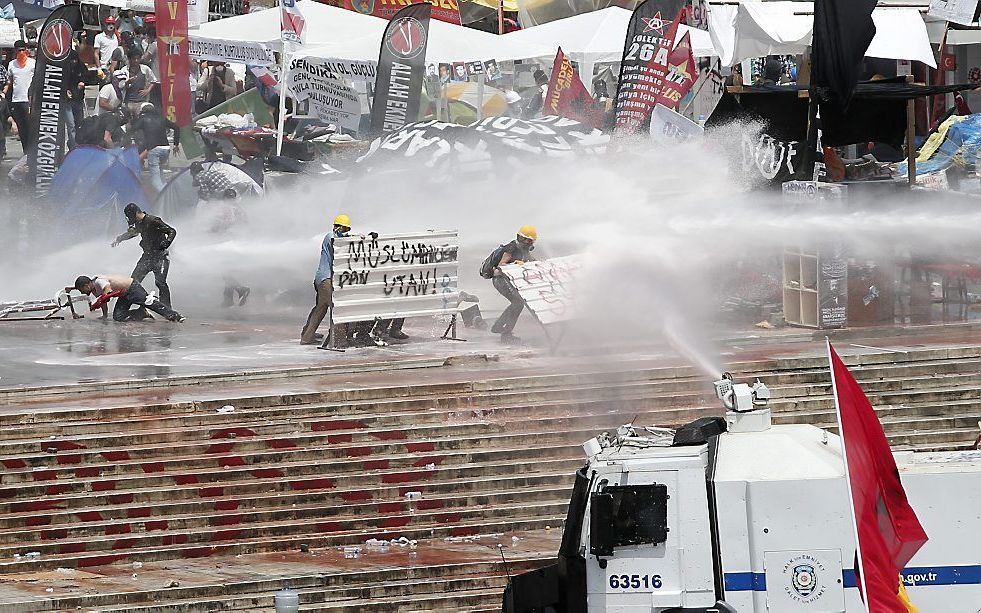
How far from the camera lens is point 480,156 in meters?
24.7

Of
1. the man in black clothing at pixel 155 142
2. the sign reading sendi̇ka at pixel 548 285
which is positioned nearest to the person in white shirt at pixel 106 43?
the man in black clothing at pixel 155 142

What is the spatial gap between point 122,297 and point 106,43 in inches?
425

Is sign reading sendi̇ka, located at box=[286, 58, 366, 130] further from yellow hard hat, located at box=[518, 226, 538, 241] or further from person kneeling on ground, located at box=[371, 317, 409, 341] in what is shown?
person kneeling on ground, located at box=[371, 317, 409, 341]

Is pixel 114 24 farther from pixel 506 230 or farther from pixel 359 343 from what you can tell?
pixel 359 343

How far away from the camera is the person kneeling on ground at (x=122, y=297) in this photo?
66.2 feet

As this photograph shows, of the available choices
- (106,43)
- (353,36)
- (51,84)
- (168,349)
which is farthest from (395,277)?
(106,43)

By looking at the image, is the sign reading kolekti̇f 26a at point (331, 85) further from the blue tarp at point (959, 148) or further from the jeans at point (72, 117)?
the blue tarp at point (959, 148)

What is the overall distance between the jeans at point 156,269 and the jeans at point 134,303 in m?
0.12

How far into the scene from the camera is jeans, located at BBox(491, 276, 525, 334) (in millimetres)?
18672

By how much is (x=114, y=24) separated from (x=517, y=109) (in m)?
7.92

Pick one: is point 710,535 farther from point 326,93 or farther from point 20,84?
point 20,84

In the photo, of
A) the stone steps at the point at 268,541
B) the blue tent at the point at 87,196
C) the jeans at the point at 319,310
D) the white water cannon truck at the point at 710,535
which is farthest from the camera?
the blue tent at the point at 87,196

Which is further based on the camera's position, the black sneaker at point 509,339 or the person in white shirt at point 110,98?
the person in white shirt at point 110,98

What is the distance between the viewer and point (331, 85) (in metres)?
24.7
